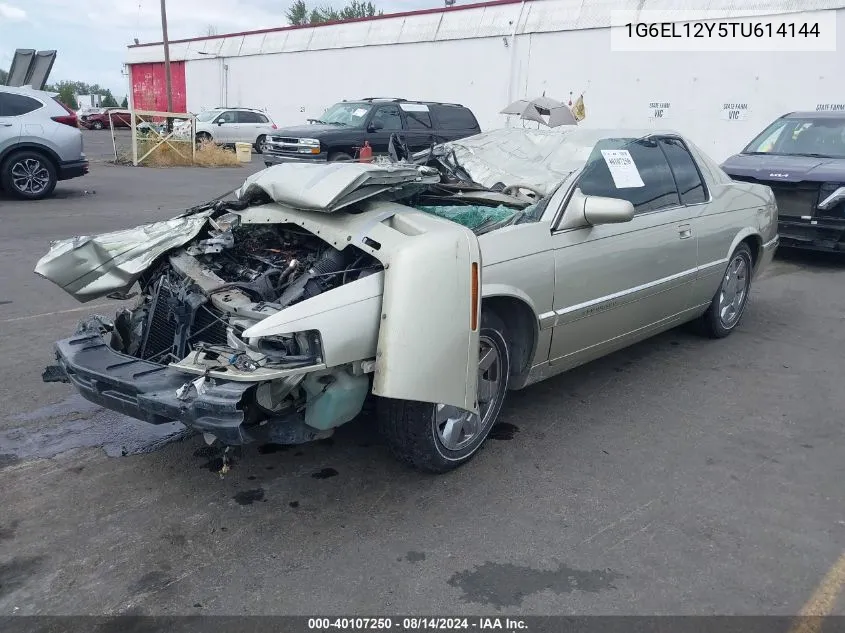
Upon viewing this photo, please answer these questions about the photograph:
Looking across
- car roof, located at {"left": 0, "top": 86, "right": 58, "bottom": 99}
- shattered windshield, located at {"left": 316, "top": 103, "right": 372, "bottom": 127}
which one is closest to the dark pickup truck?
shattered windshield, located at {"left": 316, "top": 103, "right": 372, "bottom": 127}

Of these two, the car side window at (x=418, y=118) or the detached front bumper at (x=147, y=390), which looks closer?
the detached front bumper at (x=147, y=390)

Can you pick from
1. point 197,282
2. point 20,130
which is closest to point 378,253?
point 197,282

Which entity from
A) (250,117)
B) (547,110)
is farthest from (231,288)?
(250,117)

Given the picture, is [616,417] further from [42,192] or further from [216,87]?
[216,87]

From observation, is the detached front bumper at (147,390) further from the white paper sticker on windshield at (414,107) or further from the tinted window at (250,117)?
the tinted window at (250,117)

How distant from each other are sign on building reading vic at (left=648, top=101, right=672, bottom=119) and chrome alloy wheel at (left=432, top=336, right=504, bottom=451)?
57.7 feet

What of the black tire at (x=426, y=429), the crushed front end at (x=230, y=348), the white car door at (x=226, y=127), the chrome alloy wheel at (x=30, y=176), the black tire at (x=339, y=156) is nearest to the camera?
the crushed front end at (x=230, y=348)

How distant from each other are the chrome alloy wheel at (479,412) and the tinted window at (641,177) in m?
1.25

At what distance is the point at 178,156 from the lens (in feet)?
68.1

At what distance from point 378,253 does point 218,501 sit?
1374 mm

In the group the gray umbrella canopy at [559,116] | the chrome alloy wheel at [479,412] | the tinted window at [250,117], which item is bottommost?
the chrome alloy wheel at [479,412]

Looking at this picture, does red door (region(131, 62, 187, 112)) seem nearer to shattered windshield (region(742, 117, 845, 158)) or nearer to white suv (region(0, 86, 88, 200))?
white suv (region(0, 86, 88, 200))

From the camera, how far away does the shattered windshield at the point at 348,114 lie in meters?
16.5

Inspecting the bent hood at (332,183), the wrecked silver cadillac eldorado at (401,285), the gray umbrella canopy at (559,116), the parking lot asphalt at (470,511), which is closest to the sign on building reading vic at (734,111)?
the gray umbrella canopy at (559,116)
